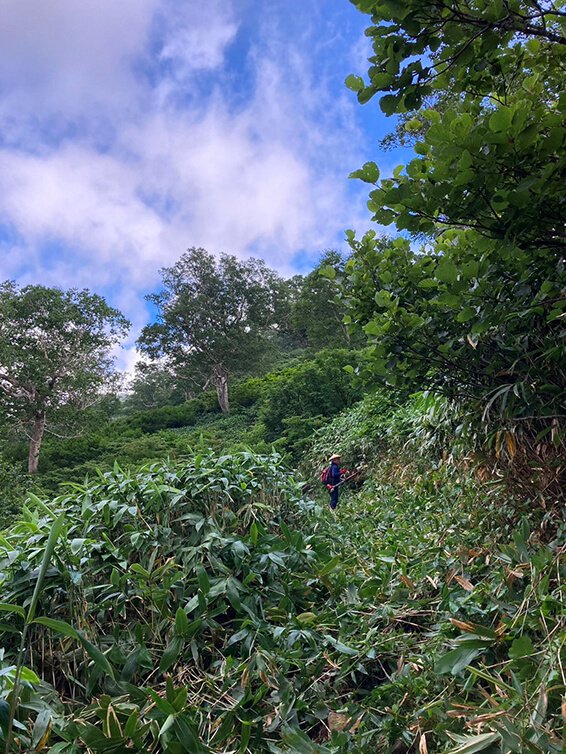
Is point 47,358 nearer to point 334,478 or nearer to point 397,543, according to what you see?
point 334,478

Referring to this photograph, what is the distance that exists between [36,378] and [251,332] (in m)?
9.03

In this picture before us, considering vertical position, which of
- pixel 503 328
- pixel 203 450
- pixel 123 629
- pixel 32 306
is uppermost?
pixel 32 306

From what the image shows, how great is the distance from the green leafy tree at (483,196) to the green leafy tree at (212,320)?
53.5 feet

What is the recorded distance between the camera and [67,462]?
12.5 meters

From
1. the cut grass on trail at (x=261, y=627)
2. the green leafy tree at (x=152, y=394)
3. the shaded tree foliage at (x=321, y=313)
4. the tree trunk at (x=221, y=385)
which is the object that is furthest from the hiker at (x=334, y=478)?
the green leafy tree at (x=152, y=394)

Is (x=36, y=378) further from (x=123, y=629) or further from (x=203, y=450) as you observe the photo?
(x=123, y=629)

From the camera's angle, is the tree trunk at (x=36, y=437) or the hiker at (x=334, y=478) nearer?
the hiker at (x=334, y=478)

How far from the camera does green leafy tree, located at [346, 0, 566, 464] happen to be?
1176 mm

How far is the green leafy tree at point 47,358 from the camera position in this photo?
11922 millimetres

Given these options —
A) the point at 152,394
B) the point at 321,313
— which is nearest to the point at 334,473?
the point at 321,313

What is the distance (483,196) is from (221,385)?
56.5 feet

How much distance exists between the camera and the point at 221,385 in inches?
716

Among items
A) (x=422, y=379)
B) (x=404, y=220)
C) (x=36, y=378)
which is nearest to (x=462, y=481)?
(x=422, y=379)

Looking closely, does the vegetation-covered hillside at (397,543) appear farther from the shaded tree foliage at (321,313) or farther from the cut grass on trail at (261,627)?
the shaded tree foliage at (321,313)
